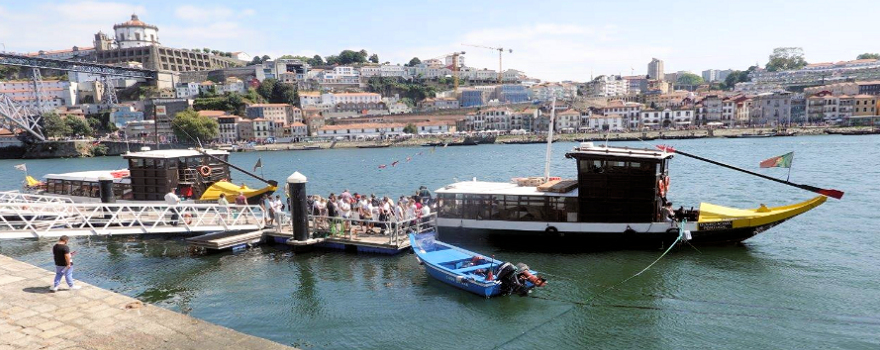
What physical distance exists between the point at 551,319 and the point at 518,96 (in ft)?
613

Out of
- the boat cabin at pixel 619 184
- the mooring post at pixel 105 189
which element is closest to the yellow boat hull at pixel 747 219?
the boat cabin at pixel 619 184

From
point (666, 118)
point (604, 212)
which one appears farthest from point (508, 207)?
point (666, 118)

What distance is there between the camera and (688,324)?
1401cm

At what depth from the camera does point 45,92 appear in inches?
6038

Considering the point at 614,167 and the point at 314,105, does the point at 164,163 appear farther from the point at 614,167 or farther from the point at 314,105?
the point at 314,105

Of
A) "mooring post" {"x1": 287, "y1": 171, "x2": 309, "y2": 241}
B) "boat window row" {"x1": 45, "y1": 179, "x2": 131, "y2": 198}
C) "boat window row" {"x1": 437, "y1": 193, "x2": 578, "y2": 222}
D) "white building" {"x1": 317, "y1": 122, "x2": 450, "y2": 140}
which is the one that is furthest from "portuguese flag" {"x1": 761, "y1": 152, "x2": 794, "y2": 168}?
A: "white building" {"x1": 317, "y1": 122, "x2": 450, "y2": 140}

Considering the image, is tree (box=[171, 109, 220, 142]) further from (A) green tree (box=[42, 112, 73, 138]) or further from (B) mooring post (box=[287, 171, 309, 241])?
(B) mooring post (box=[287, 171, 309, 241])

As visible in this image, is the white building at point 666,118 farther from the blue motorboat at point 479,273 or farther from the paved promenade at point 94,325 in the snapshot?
the paved promenade at point 94,325

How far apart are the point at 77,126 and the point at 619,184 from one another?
13704 centimetres

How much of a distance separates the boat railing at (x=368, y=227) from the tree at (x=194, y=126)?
104m

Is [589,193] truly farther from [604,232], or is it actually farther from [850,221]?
[850,221]

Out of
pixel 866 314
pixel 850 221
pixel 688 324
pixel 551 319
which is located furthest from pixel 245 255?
pixel 850 221

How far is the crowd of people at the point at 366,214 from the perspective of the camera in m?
21.1

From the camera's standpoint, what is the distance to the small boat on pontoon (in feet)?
85.9
